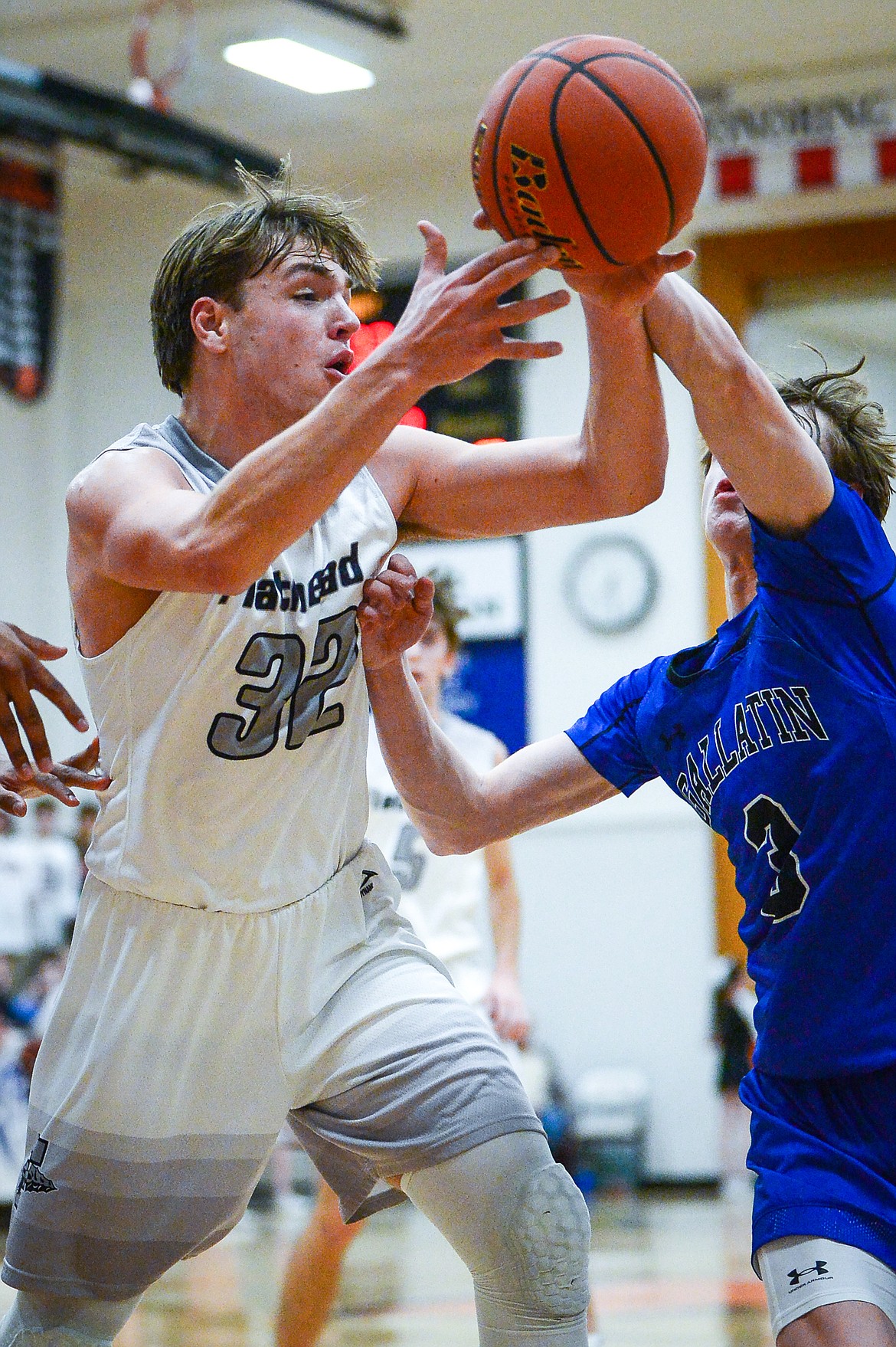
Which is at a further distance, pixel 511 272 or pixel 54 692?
pixel 54 692

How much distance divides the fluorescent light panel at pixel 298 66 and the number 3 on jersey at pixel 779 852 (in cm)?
631

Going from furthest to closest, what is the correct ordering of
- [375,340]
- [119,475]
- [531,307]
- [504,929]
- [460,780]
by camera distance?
[375,340] → [504,929] → [460,780] → [119,475] → [531,307]

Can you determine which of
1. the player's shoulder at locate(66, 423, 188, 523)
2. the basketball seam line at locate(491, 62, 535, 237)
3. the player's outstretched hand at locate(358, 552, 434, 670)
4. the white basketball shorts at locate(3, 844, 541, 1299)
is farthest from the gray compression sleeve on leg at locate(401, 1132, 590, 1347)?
the basketball seam line at locate(491, 62, 535, 237)

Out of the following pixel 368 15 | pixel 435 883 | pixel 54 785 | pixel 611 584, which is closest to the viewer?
pixel 54 785

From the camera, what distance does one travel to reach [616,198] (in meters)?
2.30

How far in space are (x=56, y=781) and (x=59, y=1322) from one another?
867mm

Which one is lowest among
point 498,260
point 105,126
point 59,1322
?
point 59,1322

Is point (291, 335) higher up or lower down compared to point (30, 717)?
higher up

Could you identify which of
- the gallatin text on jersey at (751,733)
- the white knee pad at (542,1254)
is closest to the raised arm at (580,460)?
the gallatin text on jersey at (751,733)

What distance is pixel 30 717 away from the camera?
2.87 m

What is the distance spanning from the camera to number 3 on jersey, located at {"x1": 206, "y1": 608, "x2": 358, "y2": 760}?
2609 millimetres

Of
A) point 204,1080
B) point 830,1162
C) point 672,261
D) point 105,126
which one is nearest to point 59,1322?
point 204,1080

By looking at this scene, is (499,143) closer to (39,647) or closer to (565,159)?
(565,159)

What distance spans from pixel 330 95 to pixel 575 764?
6.38m
